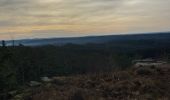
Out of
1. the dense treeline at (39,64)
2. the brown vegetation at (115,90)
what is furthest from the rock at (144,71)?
the dense treeline at (39,64)

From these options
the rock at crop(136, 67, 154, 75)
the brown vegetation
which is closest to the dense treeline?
the rock at crop(136, 67, 154, 75)

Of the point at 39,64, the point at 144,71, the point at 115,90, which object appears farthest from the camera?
the point at 39,64

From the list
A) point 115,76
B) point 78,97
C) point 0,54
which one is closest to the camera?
point 78,97

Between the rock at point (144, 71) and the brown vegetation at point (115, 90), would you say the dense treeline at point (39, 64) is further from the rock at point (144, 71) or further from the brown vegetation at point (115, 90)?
the brown vegetation at point (115, 90)

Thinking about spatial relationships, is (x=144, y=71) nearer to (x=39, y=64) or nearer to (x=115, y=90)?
(x=115, y=90)

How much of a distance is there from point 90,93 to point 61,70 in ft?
223

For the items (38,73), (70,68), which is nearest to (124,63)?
(70,68)

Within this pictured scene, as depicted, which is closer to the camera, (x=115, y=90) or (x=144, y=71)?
(x=115, y=90)

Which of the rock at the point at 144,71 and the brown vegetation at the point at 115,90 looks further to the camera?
the rock at the point at 144,71

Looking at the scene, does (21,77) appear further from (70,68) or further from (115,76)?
(115,76)

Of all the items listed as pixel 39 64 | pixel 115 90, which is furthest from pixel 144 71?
pixel 39 64

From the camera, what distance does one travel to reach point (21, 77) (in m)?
65.0

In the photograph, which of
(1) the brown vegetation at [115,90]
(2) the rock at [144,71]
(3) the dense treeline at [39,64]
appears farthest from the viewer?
(3) the dense treeline at [39,64]

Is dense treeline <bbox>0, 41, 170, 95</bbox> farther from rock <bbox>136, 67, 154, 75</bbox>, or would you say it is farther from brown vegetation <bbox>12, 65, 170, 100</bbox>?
brown vegetation <bbox>12, 65, 170, 100</bbox>
